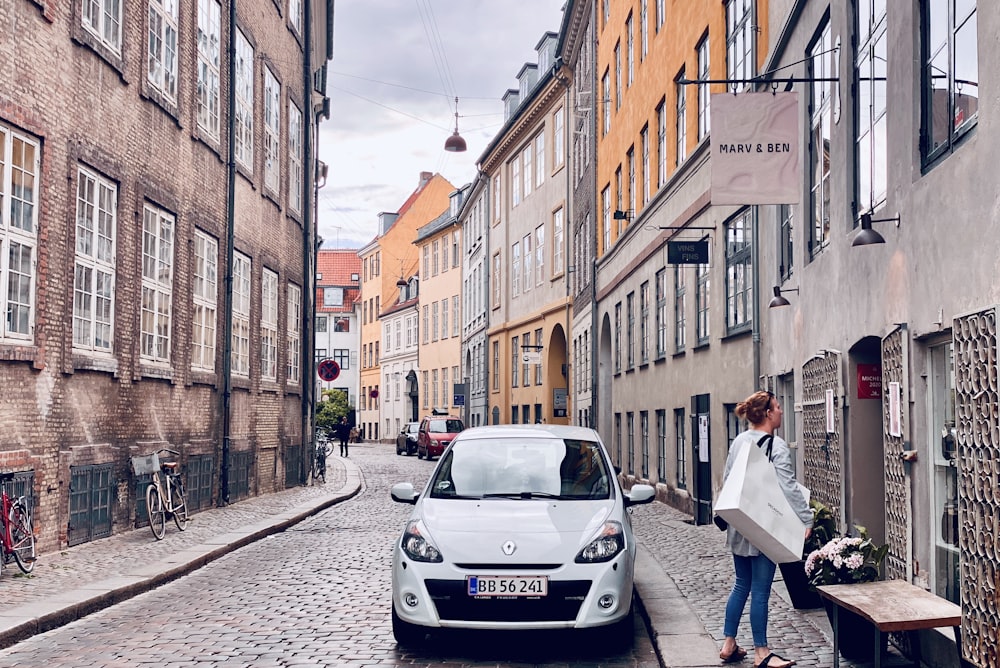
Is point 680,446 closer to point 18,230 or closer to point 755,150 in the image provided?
point 755,150

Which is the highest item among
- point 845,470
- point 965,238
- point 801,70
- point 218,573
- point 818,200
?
point 801,70

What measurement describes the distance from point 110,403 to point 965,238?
37.2 ft

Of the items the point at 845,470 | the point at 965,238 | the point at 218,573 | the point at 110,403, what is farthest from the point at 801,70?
the point at 110,403

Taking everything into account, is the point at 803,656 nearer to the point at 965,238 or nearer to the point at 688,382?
the point at 965,238

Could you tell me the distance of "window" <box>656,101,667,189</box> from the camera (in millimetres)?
22531

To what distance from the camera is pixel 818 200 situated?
1199cm

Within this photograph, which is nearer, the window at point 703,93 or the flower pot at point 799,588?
the flower pot at point 799,588

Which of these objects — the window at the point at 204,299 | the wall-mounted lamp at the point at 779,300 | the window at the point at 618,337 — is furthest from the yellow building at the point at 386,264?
the wall-mounted lamp at the point at 779,300

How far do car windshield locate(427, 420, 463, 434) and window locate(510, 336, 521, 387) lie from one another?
2.81 meters

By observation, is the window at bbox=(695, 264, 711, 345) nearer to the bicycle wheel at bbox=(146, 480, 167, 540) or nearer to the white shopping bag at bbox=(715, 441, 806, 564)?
the bicycle wheel at bbox=(146, 480, 167, 540)

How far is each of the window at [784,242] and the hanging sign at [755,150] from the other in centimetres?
232

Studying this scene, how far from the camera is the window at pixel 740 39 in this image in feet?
53.1

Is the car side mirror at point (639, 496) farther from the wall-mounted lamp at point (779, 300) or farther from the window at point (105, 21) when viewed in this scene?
the window at point (105, 21)

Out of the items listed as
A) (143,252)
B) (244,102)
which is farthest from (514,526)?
(244,102)
